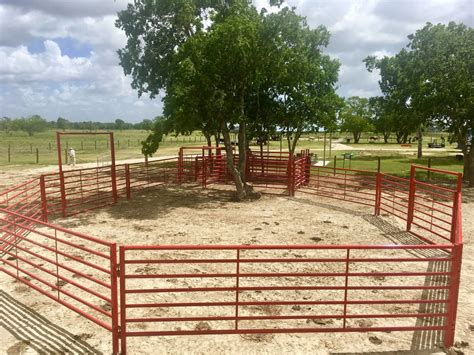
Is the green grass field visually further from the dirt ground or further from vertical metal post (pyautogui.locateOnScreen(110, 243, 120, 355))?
vertical metal post (pyautogui.locateOnScreen(110, 243, 120, 355))

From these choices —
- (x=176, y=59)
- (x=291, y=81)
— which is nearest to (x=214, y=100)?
(x=176, y=59)

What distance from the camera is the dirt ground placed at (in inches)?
191

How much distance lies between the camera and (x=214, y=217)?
12.0 metres

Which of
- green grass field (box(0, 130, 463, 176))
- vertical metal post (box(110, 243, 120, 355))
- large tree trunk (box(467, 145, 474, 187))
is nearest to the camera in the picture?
vertical metal post (box(110, 243, 120, 355))

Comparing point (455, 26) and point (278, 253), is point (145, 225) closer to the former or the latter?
point (278, 253)

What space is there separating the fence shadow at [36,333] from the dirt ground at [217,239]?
0.04 ft

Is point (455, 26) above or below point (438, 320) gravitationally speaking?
above

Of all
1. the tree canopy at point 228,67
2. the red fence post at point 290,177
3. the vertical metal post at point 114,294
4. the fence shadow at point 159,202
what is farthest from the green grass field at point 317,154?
the vertical metal post at point 114,294

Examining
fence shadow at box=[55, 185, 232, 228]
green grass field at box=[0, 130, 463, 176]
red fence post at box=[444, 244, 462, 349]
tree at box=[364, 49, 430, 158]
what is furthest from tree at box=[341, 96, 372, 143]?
red fence post at box=[444, 244, 462, 349]

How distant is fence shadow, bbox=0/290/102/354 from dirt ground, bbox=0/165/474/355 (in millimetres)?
13

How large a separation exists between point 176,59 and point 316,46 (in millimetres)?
10530

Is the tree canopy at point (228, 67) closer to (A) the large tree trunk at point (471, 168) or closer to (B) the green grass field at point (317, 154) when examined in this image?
(A) the large tree trunk at point (471, 168)

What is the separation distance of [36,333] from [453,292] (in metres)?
5.68

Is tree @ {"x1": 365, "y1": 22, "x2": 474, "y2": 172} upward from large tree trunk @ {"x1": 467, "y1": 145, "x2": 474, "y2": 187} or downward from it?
upward
